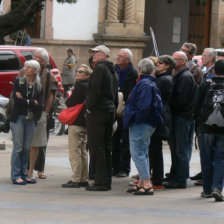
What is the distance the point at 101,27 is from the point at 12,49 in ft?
33.5

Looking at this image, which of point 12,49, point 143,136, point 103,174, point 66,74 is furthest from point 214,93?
point 66,74

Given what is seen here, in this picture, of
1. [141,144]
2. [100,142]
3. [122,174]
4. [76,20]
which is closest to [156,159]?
[141,144]

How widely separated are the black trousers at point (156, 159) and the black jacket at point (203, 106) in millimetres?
925

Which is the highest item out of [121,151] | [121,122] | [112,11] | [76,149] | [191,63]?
[112,11]

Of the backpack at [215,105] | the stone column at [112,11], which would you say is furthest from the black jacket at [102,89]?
the stone column at [112,11]

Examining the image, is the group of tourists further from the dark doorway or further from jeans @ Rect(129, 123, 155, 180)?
the dark doorway

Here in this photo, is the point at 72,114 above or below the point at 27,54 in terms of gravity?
below

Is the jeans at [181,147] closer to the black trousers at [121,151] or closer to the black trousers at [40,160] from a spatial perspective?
the black trousers at [121,151]

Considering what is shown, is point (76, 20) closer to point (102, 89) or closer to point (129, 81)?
point (129, 81)

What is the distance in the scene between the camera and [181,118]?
40.3ft

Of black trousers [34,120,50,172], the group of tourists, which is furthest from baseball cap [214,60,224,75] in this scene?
black trousers [34,120,50,172]

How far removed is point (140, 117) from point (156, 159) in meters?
0.91

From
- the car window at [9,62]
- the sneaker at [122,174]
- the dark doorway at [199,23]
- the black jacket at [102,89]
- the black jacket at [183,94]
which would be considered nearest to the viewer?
the black jacket at [102,89]

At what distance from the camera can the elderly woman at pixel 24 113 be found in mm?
12133
